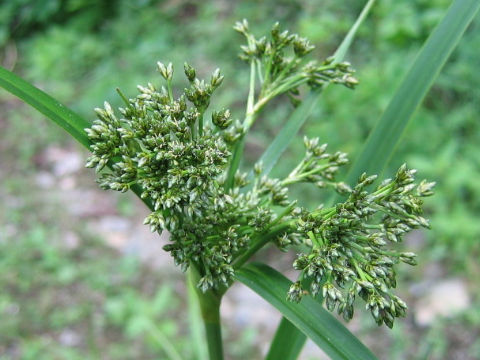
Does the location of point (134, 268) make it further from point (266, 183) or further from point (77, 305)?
point (266, 183)

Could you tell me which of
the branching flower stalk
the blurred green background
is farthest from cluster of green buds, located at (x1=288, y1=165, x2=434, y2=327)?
the blurred green background

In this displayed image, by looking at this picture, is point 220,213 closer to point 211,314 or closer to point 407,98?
point 211,314

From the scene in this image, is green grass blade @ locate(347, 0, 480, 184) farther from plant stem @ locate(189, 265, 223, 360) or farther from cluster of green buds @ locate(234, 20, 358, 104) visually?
plant stem @ locate(189, 265, 223, 360)

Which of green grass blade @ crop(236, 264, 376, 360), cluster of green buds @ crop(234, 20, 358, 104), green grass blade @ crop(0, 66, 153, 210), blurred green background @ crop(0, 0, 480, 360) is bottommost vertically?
green grass blade @ crop(236, 264, 376, 360)

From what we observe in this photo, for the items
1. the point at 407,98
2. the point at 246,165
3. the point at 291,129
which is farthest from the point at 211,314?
the point at 246,165

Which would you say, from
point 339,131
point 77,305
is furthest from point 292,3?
point 77,305

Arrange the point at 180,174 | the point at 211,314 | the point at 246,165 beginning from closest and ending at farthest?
1. the point at 180,174
2. the point at 211,314
3. the point at 246,165
